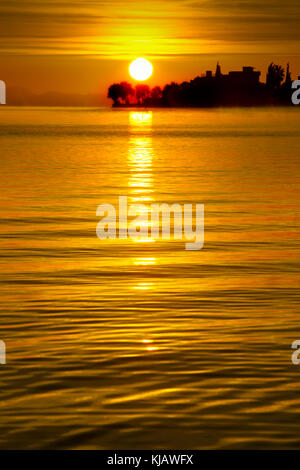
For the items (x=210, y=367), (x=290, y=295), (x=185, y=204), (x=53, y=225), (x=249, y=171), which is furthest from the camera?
(x=249, y=171)

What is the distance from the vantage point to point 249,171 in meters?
58.3

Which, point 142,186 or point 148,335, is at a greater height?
point 142,186

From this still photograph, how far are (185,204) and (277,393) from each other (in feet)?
80.9

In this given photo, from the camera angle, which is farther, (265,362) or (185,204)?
(185,204)

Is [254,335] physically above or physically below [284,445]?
above

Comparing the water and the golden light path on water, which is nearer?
the water

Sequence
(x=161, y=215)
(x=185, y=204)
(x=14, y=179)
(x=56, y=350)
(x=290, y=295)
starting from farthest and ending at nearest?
1. (x=14, y=179)
2. (x=185, y=204)
3. (x=161, y=215)
4. (x=290, y=295)
5. (x=56, y=350)

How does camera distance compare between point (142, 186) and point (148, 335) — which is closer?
point (148, 335)

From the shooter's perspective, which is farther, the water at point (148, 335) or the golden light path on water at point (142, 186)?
the golden light path on water at point (142, 186)

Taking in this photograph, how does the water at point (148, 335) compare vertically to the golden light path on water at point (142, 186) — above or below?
below

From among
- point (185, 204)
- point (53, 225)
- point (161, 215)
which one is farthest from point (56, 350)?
point (185, 204)

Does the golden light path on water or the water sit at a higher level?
the golden light path on water

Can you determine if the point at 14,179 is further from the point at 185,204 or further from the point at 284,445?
the point at 284,445
